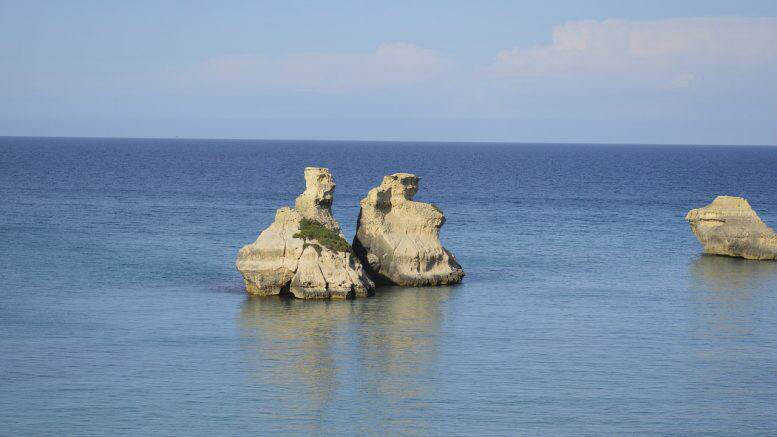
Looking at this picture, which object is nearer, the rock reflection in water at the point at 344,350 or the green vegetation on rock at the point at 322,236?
the rock reflection in water at the point at 344,350

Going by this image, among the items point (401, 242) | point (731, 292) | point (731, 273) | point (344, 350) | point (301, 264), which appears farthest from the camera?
point (731, 273)

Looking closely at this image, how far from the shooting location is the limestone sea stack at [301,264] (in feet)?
187

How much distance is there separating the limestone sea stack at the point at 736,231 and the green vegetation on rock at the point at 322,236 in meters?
30.3

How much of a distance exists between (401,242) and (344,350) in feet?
53.9

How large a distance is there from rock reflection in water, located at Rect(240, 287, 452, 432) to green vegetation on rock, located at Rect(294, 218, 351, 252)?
120 inches

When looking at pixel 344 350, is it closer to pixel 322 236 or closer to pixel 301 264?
pixel 301 264

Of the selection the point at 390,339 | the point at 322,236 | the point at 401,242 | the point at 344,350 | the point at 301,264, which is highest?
the point at 322,236

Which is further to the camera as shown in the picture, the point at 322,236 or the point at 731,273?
the point at 731,273

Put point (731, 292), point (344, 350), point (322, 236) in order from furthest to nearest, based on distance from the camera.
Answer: point (731, 292) → point (322, 236) → point (344, 350)

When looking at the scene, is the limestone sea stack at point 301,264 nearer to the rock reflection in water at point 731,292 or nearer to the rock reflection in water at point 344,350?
the rock reflection in water at point 344,350

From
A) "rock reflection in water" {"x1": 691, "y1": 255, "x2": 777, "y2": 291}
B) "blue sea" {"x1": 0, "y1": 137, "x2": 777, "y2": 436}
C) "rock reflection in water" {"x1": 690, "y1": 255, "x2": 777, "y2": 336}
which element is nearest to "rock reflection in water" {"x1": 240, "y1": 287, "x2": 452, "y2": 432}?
"blue sea" {"x1": 0, "y1": 137, "x2": 777, "y2": 436}

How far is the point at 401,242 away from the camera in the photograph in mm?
62031

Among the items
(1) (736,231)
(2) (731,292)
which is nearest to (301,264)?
(2) (731,292)

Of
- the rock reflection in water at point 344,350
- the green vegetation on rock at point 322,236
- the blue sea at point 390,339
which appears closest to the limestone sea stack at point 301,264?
the green vegetation on rock at point 322,236
